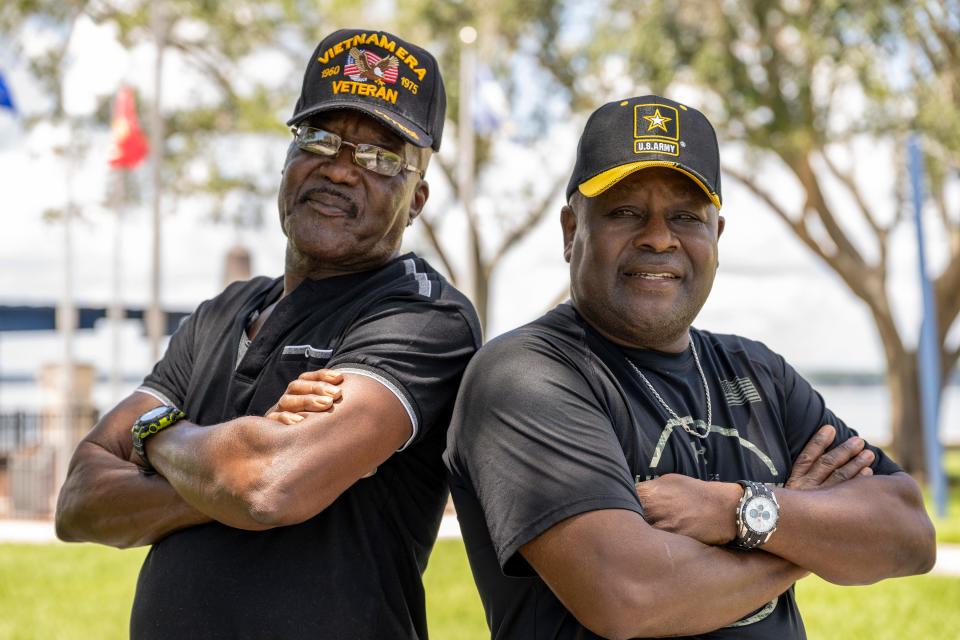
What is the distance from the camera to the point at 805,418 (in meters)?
2.88

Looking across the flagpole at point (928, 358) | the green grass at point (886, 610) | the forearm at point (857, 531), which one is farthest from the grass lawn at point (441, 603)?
the flagpole at point (928, 358)

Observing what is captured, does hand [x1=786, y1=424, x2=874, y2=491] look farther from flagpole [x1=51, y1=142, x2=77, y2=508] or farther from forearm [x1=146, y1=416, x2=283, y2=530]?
flagpole [x1=51, y1=142, x2=77, y2=508]

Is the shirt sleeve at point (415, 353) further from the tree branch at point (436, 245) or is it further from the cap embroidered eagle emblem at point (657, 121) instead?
the tree branch at point (436, 245)

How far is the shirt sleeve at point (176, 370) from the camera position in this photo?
3.10 m

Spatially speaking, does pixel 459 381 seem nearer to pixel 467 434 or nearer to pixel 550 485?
pixel 467 434

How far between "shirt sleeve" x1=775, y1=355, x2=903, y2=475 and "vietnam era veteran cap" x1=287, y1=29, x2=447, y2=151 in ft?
3.74

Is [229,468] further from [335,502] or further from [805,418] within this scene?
[805,418]

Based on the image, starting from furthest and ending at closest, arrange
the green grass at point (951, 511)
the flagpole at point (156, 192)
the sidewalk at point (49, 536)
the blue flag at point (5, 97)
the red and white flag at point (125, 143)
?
1. the flagpole at point (156, 192)
2. the red and white flag at point (125, 143)
3. the green grass at point (951, 511)
4. the blue flag at point (5, 97)
5. the sidewalk at point (49, 536)

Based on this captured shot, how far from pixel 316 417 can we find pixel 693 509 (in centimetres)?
86

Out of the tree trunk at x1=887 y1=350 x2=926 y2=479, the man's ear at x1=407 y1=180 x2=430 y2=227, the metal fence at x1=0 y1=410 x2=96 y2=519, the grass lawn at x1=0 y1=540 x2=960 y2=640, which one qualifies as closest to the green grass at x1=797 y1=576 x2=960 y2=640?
the grass lawn at x1=0 y1=540 x2=960 y2=640

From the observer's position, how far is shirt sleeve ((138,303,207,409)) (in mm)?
3100

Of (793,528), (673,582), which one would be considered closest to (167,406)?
(673,582)

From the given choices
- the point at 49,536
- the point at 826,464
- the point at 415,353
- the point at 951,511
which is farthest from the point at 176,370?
the point at 951,511

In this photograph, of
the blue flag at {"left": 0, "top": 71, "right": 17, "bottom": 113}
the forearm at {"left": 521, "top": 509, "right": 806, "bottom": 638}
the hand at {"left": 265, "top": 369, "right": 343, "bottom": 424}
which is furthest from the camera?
the blue flag at {"left": 0, "top": 71, "right": 17, "bottom": 113}
